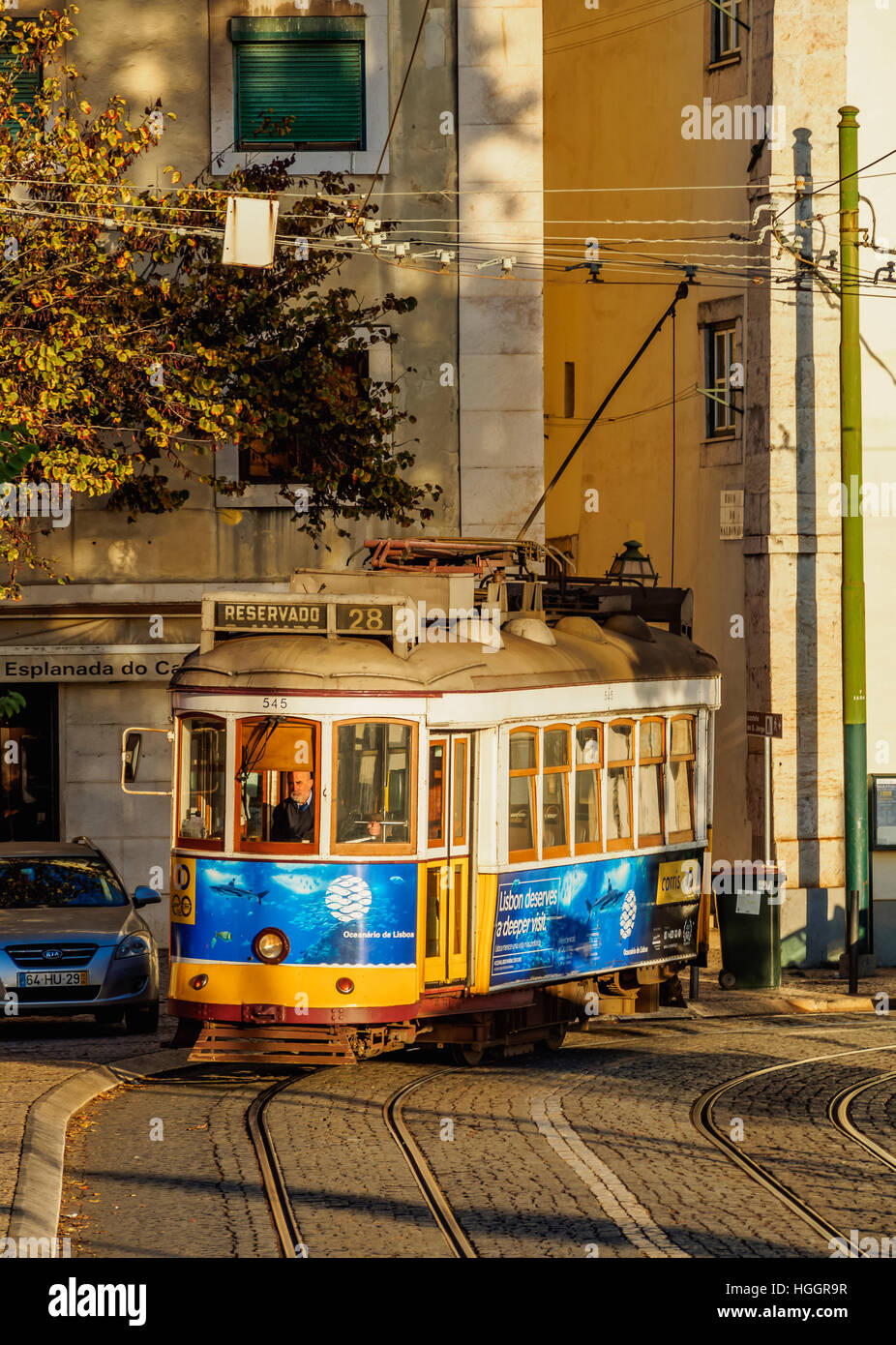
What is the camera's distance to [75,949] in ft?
51.7

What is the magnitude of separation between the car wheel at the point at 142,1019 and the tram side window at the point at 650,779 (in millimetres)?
4360

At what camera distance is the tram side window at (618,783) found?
14.8 metres

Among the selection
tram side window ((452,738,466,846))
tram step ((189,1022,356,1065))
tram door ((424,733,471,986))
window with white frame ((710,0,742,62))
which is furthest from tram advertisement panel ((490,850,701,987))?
window with white frame ((710,0,742,62))

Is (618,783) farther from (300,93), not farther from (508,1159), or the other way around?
(300,93)

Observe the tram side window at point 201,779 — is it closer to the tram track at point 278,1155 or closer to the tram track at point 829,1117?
the tram track at point 278,1155

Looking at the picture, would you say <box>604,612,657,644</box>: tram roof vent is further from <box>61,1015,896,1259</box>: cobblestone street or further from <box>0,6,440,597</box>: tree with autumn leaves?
<box>0,6,440,597</box>: tree with autumn leaves

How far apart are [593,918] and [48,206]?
8.34 metres

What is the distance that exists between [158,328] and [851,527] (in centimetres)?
733

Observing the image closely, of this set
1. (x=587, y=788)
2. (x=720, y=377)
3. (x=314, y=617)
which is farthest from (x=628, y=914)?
(x=720, y=377)

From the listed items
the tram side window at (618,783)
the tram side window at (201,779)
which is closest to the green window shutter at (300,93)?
the tram side window at (618,783)

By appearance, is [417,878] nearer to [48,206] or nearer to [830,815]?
[48,206]

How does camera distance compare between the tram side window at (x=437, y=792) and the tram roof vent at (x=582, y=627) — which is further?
the tram roof vent at (x=582, y=627)

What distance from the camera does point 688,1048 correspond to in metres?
15.4

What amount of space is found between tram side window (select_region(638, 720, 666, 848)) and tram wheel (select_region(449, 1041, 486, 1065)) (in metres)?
2.19
